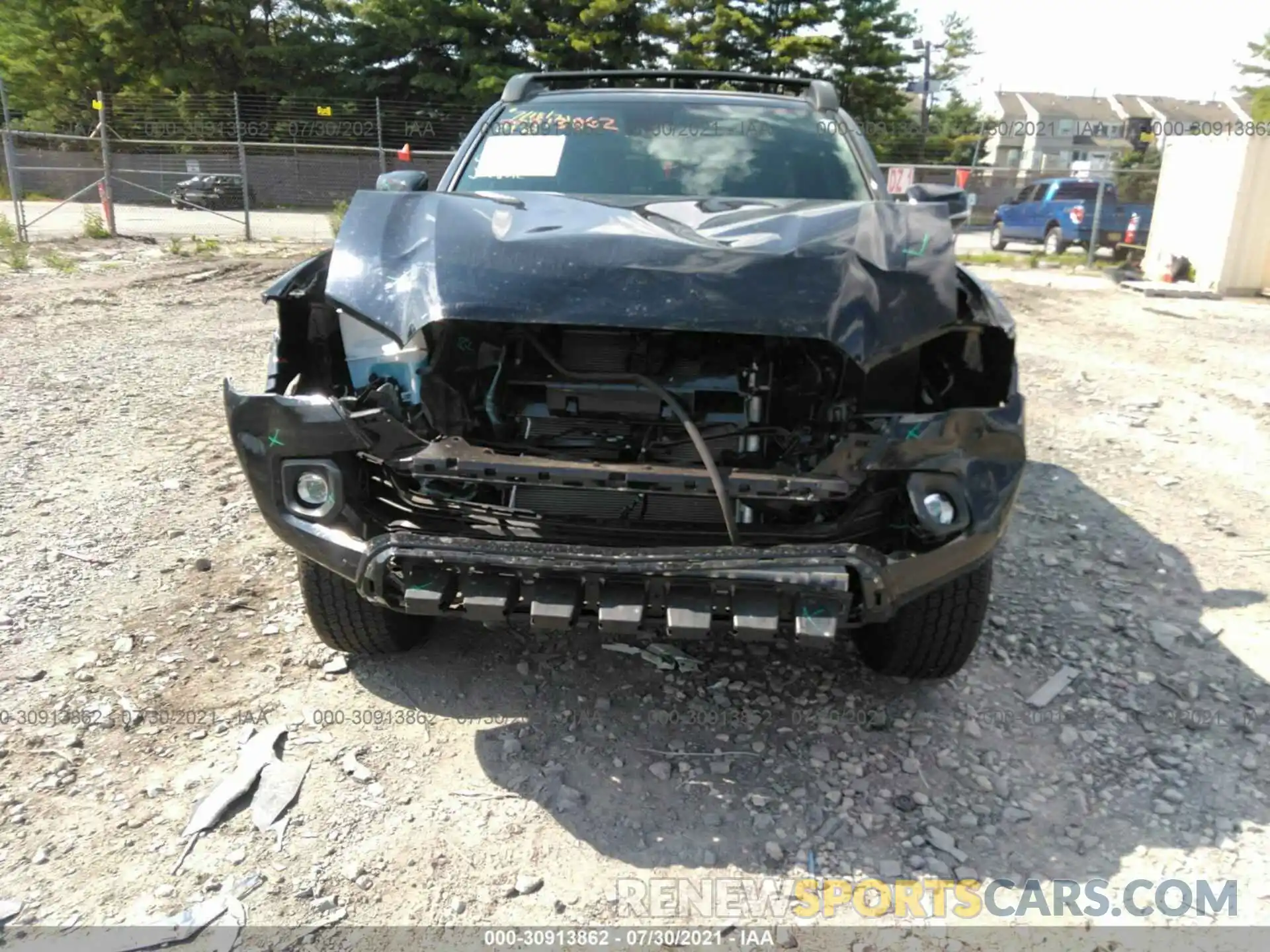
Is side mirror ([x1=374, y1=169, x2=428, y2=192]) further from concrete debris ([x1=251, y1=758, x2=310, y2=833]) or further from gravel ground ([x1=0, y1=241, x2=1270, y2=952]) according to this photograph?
concrete debris ([x1=251, y1=758, x2=310, y2=833])

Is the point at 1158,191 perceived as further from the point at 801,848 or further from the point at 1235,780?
→ the point at 801,848

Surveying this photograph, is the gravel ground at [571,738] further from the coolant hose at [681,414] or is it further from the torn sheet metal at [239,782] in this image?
the coolant hose at [681,414]

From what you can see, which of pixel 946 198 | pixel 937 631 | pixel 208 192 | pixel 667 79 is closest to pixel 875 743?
pixel 937 631

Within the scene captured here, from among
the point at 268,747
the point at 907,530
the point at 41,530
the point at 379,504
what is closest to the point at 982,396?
the point at 907,530

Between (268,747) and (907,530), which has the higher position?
(907,530)

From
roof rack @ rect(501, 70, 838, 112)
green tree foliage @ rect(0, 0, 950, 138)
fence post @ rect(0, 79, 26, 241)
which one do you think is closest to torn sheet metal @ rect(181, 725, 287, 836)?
roof rack @ rect(501, 70, 838, 112)

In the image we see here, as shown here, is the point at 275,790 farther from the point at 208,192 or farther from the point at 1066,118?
the point at 1066,118

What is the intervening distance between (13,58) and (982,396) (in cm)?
4428

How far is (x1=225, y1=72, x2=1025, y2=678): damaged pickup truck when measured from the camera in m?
2.30

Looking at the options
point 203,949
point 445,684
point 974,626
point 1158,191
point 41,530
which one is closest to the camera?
point 203,949

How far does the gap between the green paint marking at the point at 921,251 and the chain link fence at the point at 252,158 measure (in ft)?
62.8

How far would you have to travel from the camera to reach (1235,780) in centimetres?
262

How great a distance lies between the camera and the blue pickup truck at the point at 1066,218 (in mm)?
16250

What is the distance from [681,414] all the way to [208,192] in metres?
25.0
